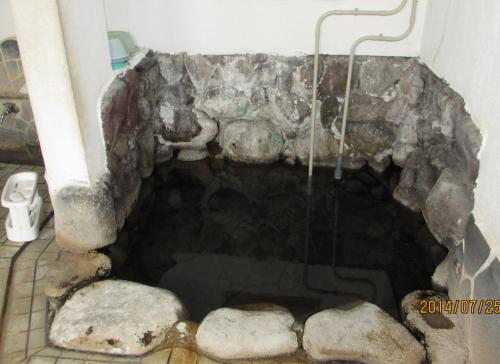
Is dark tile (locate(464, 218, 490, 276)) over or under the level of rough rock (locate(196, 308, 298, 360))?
over

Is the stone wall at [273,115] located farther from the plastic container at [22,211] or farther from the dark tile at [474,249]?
the dark tile at [474,249]

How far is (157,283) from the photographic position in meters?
2.99

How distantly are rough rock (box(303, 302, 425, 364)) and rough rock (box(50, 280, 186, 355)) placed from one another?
0.79 meters

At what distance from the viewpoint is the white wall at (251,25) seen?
155 inches

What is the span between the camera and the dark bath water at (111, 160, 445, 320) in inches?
115

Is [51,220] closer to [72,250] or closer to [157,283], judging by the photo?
[72,250]

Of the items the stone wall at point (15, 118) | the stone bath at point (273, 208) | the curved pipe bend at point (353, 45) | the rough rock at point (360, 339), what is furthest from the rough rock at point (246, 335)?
the stone wall at point (15, 118)

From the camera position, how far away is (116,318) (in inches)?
97.4

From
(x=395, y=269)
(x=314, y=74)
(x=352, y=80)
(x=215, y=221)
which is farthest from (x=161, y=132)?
(x=395, y=269)

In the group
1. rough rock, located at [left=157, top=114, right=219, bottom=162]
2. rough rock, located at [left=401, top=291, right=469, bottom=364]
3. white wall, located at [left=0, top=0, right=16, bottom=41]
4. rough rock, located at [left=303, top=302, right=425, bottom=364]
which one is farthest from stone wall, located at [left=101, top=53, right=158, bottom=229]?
rough rock, located at [left=401, top=291, right=469, bottom=364]

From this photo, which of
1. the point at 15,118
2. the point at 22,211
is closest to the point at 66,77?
the point at 22,211

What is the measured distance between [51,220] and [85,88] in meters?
1.16

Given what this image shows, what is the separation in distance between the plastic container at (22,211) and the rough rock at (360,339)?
207cm

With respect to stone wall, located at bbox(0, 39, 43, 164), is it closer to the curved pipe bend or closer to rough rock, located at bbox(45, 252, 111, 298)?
rough rock, located at bbox(45, 252, 111, 298)
